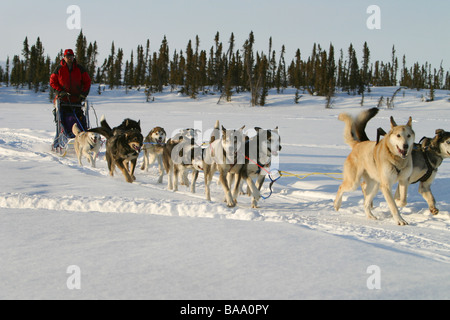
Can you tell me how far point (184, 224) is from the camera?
9.52 feet

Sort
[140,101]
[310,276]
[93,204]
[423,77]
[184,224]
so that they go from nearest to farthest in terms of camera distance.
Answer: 1. [310,276]
2. [184,224]
3. [93,204]
4. [140,101]
5. [423,77]

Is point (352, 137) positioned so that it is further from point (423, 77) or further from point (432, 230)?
point (423, 77)

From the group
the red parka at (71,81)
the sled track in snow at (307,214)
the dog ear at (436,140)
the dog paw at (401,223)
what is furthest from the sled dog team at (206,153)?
the dog ear at (436,140)

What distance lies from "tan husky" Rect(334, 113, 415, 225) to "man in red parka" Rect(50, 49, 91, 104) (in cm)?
556

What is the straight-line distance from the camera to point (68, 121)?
806 cm

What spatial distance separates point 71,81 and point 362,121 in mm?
5647

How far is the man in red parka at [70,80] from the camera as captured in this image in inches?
297

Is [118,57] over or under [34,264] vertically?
over

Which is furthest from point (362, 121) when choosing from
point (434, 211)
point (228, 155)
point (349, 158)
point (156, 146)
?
point (156, 146)

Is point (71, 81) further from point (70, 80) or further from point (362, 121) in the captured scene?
point (362, 121)

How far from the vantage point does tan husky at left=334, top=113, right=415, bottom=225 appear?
3.63m

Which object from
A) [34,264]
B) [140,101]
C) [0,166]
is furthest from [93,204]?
[140,101]

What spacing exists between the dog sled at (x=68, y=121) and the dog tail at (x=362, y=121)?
5.39 m

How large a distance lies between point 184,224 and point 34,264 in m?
1.10
